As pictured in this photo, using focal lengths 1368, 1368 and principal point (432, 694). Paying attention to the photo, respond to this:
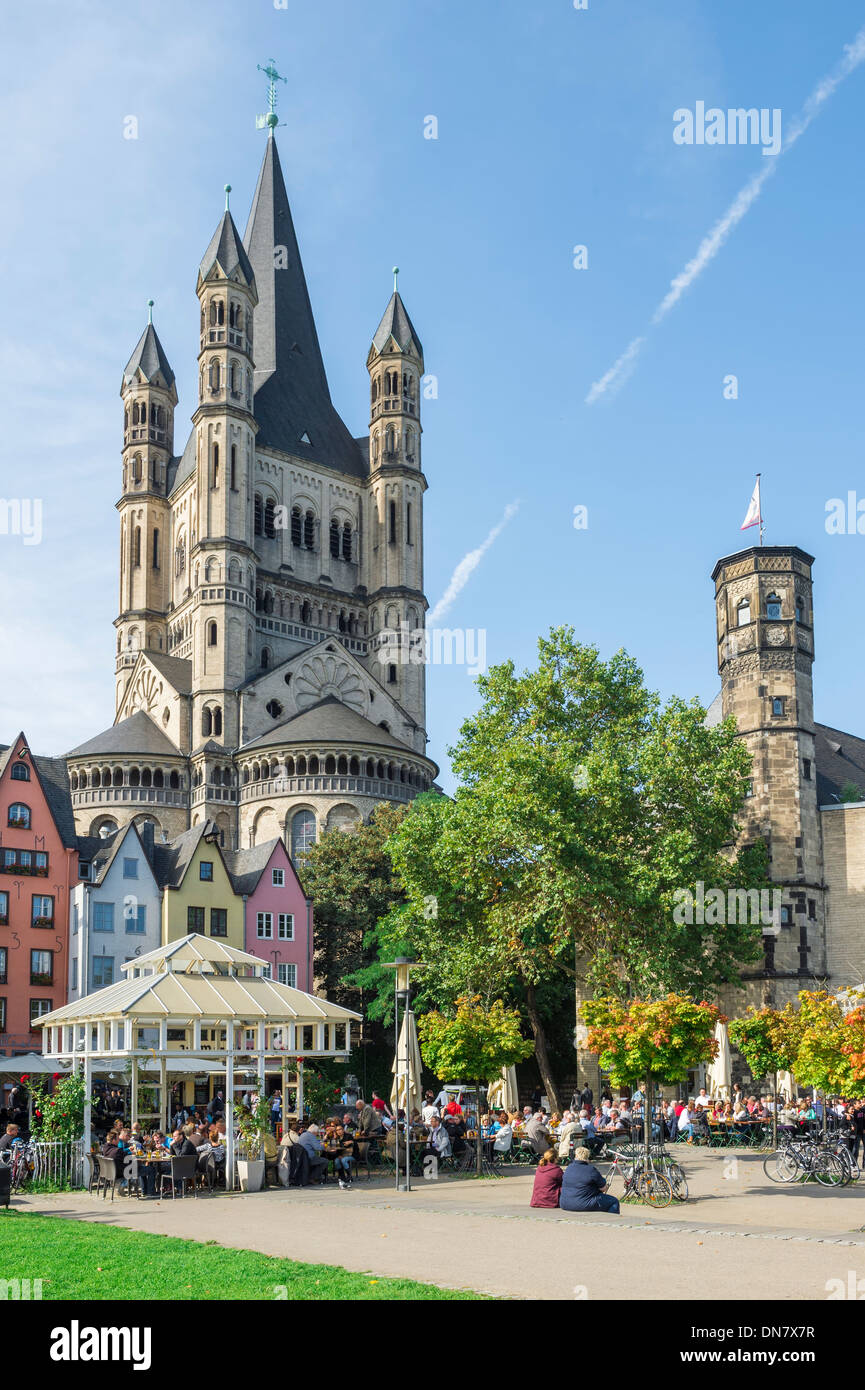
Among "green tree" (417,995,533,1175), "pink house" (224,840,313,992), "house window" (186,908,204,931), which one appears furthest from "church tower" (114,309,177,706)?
"green tree" (417,995,533,1175)

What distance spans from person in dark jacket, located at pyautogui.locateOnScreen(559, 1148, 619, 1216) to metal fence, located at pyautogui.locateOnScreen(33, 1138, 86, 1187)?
1258 centimetres

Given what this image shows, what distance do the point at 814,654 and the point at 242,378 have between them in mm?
47730

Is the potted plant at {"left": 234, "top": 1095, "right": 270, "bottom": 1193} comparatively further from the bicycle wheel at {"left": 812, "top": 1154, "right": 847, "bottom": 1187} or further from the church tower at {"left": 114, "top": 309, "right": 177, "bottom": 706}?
the church tower at {"left": 114, "top": 309, "right": 177, "bottom": 706}

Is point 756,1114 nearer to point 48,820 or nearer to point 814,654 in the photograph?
point 814,654

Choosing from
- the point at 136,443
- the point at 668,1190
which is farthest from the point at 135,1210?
the point at 136,443

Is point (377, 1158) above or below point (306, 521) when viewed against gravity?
below

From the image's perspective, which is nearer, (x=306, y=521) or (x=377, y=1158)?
(x=377, y=1158)

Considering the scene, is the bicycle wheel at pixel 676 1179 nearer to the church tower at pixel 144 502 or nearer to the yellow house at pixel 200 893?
the yellow house at pixel 200 893

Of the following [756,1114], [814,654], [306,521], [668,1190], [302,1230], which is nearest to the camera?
[302,1230]

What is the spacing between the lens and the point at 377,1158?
107 ft

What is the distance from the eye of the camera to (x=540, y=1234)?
675 inches

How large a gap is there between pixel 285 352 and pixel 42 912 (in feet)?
196

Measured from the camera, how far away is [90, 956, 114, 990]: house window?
54.3 meters

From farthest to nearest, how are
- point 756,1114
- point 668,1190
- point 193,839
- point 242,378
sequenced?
point 242,378
point 193,839
point 756,1114
point 668,1190
